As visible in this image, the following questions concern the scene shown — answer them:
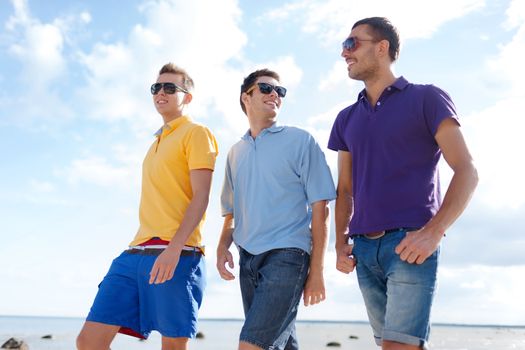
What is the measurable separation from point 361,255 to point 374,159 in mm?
645

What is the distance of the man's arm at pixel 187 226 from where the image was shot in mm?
4406

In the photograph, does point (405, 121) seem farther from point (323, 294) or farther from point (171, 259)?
point (171, 259)

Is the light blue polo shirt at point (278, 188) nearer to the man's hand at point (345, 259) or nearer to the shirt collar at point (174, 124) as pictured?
the man's hand at point (345, 259)

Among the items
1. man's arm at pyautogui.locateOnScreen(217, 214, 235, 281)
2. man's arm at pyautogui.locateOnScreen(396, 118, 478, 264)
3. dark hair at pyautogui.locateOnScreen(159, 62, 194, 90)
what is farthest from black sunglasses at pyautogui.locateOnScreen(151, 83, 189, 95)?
man's arm at pyautogui.locateOnScreen(396, 118, 478, 264)

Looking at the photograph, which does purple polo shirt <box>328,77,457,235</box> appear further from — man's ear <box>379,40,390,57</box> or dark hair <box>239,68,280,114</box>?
dark hair <box>239,68,280,114</box>

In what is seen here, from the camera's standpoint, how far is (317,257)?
174 inches

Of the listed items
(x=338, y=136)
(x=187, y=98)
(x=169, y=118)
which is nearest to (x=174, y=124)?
(x=169, y=118)

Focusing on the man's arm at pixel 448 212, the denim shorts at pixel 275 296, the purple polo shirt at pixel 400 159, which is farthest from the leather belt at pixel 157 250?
the man's arm at pixel 448 212

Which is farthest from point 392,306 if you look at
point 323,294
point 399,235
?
point 323,294

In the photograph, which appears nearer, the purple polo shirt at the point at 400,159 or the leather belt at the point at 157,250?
the purple polo shirt at the point at 400,159

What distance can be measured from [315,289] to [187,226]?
104cm

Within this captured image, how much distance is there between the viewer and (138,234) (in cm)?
490

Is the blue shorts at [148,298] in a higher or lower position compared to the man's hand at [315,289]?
lower

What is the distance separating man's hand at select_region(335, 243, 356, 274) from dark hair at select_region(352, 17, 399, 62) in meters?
1.38
